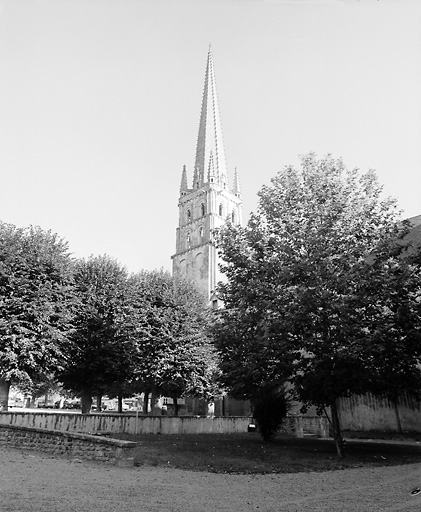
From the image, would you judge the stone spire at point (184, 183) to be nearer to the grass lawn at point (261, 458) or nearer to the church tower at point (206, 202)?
the church tower at point (206, 202)

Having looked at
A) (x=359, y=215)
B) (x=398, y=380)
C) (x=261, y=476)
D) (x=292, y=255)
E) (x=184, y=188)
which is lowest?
(x=261, y=476)

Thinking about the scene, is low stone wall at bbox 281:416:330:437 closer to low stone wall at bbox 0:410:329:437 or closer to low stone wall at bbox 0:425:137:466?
low stone wall at bbox 0:410:329:437

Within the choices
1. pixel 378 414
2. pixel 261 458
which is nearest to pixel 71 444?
pixel 261 458

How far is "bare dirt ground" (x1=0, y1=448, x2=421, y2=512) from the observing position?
765 cm

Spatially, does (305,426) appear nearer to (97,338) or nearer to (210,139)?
(97,338)

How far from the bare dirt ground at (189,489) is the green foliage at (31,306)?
15.2 metres

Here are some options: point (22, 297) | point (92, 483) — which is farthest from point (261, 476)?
point (22, 297)

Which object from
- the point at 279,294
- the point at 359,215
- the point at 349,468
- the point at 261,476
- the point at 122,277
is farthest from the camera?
the point at 122,277

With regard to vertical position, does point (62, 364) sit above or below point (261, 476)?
above

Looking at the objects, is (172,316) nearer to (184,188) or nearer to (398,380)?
(398,380)

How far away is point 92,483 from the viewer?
969 cm

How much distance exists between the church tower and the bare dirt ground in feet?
198

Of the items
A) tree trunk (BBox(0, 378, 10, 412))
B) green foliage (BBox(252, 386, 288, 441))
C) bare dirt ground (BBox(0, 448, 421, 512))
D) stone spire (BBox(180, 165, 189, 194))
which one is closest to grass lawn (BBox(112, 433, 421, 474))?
bare dirt ground (BBox(0, 448, 421, 512))

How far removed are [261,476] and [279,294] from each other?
6792 millimetres
